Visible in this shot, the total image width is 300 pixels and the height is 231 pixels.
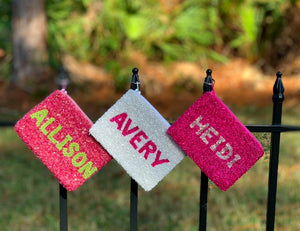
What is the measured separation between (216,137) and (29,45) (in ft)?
14.6

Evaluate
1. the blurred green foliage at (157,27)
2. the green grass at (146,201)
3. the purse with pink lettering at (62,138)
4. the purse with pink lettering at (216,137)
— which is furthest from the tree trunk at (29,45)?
the purse with pink lettering at (216,137)

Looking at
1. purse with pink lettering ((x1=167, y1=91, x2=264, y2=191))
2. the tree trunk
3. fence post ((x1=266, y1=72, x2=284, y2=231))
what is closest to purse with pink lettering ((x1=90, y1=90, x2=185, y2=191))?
purse with pink lettering ((x1=167, y1=91, x2=264, y2=191))

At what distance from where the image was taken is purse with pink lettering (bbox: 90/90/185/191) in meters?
1.35

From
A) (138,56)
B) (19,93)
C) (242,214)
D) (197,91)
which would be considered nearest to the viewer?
(242,214)

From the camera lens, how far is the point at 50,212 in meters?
2.62

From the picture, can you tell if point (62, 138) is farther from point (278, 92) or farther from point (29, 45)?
point (29, 45)

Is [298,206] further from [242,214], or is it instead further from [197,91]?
[197,91]

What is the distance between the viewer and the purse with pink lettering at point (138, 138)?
1353 mm

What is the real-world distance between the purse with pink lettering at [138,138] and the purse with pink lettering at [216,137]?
0.17 feet

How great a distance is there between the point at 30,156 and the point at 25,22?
225 centimetres

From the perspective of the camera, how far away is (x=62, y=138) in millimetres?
1386

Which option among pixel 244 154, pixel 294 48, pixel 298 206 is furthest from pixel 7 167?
pixel 294 48

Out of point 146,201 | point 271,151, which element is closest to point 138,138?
point 271,151

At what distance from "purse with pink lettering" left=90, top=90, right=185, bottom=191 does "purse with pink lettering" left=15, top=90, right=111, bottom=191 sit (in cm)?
6
